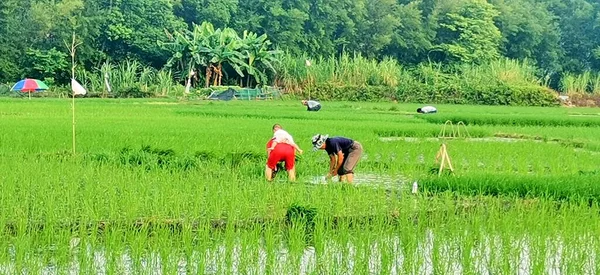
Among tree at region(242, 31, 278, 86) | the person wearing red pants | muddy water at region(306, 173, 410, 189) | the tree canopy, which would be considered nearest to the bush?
tree at region(242, 31, 278, 86)

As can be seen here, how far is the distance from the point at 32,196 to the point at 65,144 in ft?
13.9

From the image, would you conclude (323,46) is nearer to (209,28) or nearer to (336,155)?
(209,28)

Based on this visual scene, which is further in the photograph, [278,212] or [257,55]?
[257,55]

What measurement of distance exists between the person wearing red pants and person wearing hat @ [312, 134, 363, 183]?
293 millimetres

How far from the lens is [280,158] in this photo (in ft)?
26.5

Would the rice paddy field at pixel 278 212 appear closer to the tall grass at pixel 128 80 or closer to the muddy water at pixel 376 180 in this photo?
the muddy water at pixel 376 180

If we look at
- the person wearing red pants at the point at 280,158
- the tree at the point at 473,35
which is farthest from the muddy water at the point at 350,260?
the tree at the point at 473,35

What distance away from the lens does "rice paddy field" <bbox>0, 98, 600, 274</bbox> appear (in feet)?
15.7

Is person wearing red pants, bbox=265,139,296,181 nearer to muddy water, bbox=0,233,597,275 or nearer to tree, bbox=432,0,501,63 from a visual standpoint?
muddy water, bbox=0,233,597,275

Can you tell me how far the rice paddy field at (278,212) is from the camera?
15.7 feet

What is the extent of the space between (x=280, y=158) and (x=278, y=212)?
1.92 m

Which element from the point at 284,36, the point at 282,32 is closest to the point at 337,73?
the point at 284,36

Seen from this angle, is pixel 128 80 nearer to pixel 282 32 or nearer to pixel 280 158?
pixel 282 32

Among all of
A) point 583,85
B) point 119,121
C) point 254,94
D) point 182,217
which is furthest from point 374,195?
point 583,85
